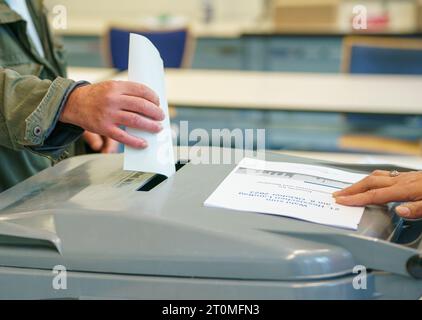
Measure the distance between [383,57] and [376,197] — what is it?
2348mm

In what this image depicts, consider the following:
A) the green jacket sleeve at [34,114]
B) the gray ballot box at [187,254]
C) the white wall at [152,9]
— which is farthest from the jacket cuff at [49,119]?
the white wall at [152,9]

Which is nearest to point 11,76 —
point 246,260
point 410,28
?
point 246,260

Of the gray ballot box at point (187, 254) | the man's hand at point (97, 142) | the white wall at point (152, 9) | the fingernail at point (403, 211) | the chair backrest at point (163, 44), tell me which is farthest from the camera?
the white wall at point (152, 9)

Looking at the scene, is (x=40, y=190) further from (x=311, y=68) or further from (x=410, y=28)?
(x=410, y=28)

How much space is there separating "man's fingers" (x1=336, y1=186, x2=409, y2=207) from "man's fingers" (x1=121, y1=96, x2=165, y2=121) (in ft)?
0.83

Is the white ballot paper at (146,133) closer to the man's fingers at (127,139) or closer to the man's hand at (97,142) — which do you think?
the man's fingers at (127,139)

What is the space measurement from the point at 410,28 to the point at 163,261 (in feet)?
Result: 15.0

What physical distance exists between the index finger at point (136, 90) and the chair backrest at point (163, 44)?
9.55 ft

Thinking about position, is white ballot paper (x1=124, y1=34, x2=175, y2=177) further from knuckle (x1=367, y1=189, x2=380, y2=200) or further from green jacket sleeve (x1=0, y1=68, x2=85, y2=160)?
knuckle (x1=367, y1=189, x2=380, y2=200)

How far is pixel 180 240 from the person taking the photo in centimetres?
65

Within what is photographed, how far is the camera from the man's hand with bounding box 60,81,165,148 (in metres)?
0.77

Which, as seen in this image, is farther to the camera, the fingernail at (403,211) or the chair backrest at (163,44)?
the chair backrest at (163,44)

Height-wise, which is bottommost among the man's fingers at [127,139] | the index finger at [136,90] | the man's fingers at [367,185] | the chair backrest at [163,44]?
the chair backrest at [163,44]

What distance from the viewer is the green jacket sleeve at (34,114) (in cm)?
79
